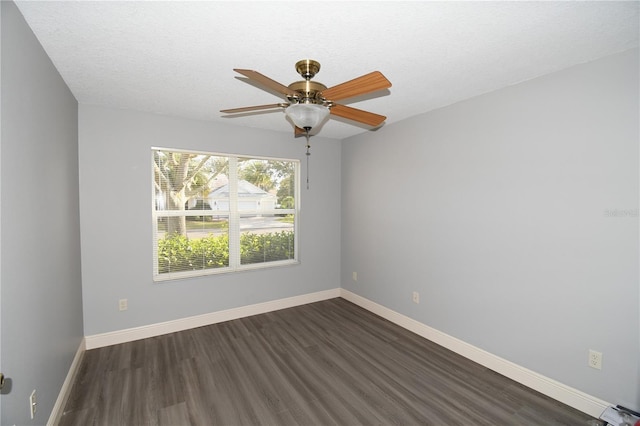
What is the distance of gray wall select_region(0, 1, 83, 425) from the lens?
4.62ft

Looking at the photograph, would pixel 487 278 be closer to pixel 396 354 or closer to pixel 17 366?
pixel 396 354

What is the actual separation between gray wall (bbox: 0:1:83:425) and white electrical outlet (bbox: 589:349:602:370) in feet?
11.1

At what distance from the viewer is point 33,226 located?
5.55 ft

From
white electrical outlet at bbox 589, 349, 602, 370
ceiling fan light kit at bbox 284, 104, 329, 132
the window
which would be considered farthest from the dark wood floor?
ceiling fan light kit at bbox 284, 104, 329, 132

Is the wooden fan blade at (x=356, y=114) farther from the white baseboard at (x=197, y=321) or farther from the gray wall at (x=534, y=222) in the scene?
the white baseboard at (x=197, y=321)

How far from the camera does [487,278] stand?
2.70 metres

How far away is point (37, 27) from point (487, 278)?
3641 millimetres

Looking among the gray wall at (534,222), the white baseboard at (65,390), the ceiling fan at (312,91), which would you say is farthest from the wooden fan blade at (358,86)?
the white baseboard at (65,390)

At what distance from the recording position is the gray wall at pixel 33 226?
141cm

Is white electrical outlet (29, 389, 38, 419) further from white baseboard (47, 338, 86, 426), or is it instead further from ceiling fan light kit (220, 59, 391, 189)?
ceiling fan light kit (220, 59, 391, 189)

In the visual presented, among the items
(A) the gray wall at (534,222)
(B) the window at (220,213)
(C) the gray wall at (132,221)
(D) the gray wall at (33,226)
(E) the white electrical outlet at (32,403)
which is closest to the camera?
(D) the gray wall at (33,226)

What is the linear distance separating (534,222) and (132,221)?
3778mm

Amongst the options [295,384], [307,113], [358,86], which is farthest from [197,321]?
[358,86]

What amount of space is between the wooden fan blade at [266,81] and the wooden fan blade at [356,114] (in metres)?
0.32
